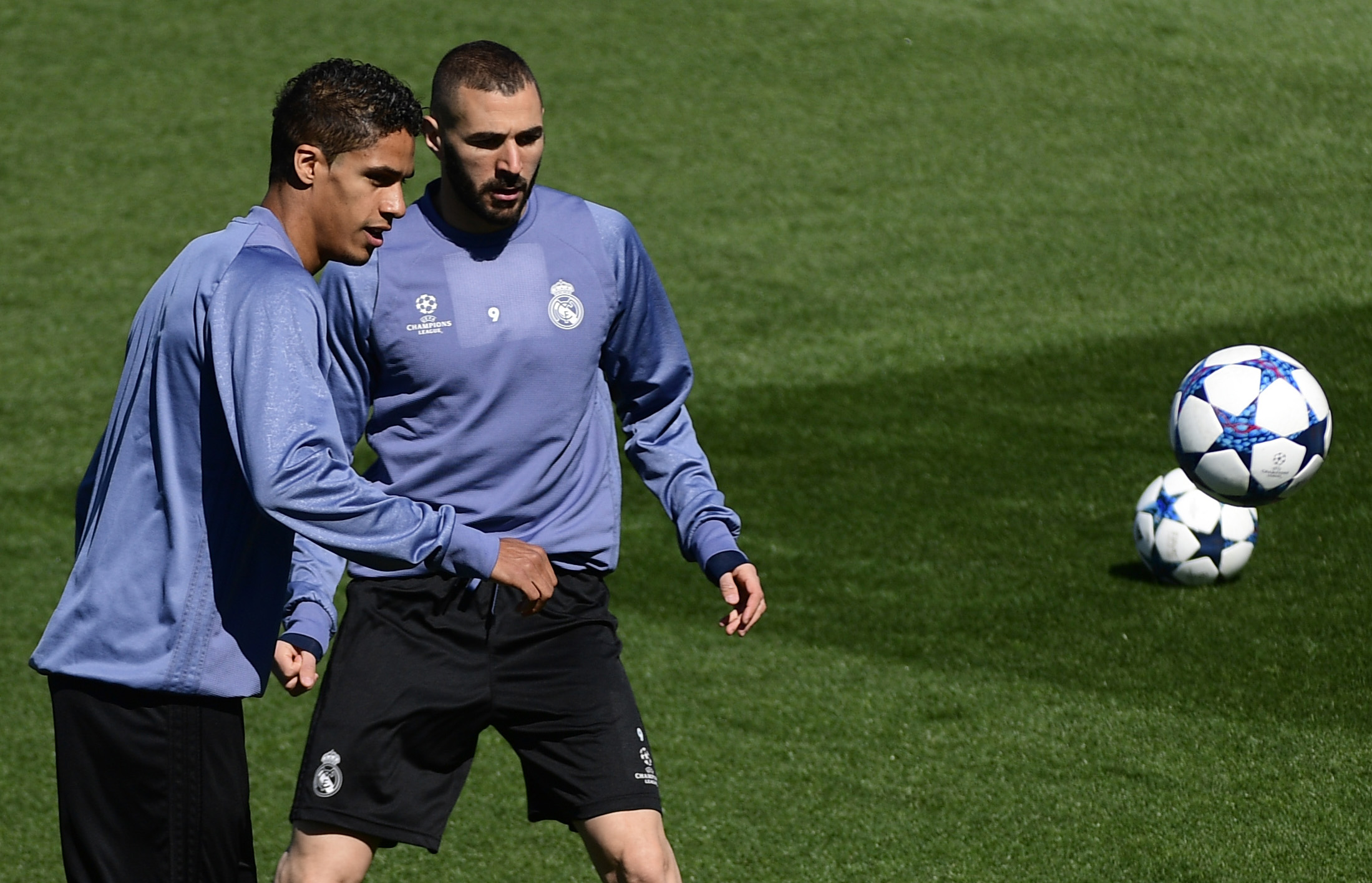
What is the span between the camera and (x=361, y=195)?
11.0ft

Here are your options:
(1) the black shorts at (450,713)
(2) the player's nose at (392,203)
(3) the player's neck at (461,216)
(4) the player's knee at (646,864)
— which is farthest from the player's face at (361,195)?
(4) the player's knee at (646,864)

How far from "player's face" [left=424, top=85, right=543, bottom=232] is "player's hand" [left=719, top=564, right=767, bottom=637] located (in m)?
1.01

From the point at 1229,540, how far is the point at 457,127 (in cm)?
472

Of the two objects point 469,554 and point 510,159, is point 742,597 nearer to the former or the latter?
point 469,554

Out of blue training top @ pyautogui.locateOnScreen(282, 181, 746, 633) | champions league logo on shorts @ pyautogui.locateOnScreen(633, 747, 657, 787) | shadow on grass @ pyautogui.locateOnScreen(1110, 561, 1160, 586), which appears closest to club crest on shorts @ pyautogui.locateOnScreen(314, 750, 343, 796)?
blue training top @ pyautogui.locateOnScreen(282, 181, 746, 633)

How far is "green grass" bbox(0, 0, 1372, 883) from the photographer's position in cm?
589

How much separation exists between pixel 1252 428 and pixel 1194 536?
0.84 m

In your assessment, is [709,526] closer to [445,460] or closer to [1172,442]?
[445,460]

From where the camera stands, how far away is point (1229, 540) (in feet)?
24.9

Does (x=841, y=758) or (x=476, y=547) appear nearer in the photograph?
(x=476, y=547)

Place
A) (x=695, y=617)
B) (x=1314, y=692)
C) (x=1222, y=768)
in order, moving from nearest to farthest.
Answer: (x=1222, y=768) → (x=1314, y=692) → (x=695, y=617)

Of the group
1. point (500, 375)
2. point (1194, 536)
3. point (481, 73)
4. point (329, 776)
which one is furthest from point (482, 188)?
point (1194, 536)

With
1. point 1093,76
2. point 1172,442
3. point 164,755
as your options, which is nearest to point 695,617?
point 1172,442

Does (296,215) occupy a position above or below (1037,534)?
above
